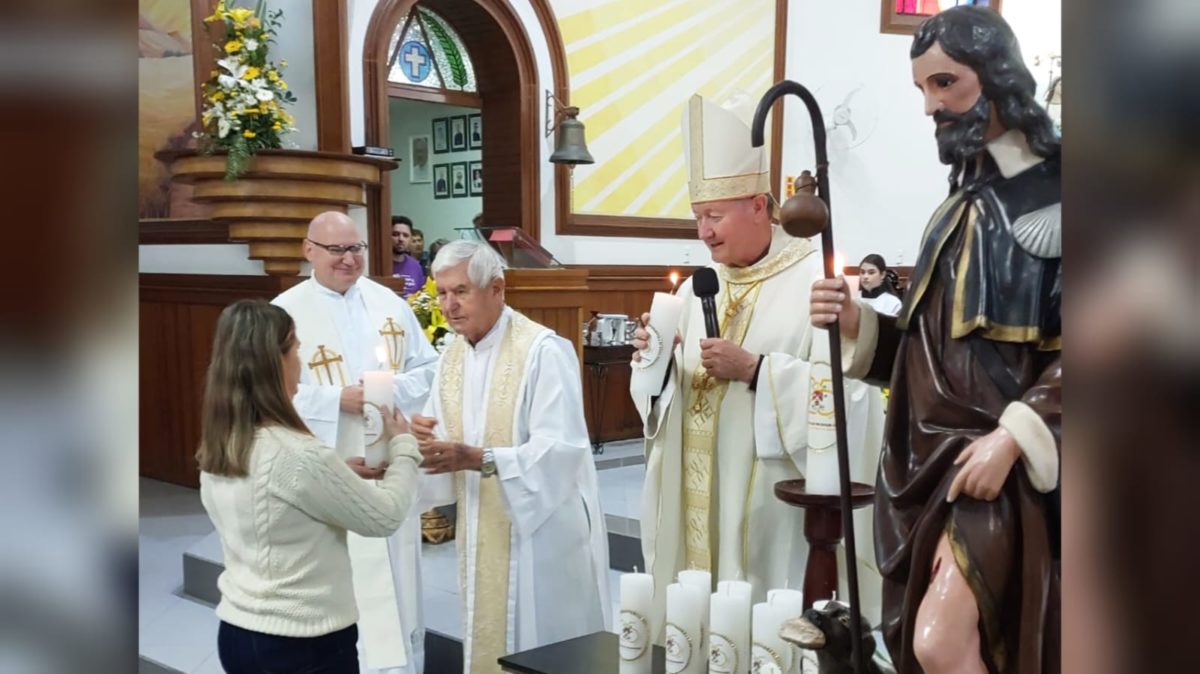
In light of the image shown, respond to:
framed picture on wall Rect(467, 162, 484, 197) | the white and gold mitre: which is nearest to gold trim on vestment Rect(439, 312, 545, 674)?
the white and gold mitre

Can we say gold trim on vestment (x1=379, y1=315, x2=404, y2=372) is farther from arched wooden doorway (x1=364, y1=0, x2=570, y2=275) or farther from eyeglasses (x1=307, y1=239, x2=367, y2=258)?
arched wooden doorway (x1=364, y1=0, x2=570, y2=275)

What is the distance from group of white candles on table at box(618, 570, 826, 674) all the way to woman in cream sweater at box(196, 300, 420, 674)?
2.54ft

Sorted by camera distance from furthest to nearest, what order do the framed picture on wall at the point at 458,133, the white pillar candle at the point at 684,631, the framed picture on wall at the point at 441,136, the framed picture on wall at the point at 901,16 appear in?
the framed picture on wall at the point at 441,136 < the framed picture on wall at the point at 458,133 < the framed picture on wall at the point at 901,16 < the white pillar candle at the point at 684,631

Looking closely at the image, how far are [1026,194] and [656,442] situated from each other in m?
1.70

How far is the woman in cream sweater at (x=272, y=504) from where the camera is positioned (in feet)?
7.72

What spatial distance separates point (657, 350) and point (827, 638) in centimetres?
128

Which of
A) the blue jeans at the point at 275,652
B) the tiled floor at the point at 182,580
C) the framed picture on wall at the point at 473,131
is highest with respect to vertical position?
the framed picture on wall at the point at 473,131

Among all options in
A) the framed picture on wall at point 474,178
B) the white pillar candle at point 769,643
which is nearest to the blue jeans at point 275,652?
the white pillar candle at point 769,643

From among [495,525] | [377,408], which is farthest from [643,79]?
[377,408]

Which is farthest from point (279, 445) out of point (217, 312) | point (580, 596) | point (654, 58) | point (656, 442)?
point (654, 58)

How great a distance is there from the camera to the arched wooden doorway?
841 cm

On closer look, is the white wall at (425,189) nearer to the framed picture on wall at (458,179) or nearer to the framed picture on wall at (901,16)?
the framed picture on wall at (458,179)

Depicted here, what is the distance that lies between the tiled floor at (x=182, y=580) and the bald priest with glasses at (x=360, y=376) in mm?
536

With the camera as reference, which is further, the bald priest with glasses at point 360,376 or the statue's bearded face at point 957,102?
the bald priest with glasses at point 360,376
